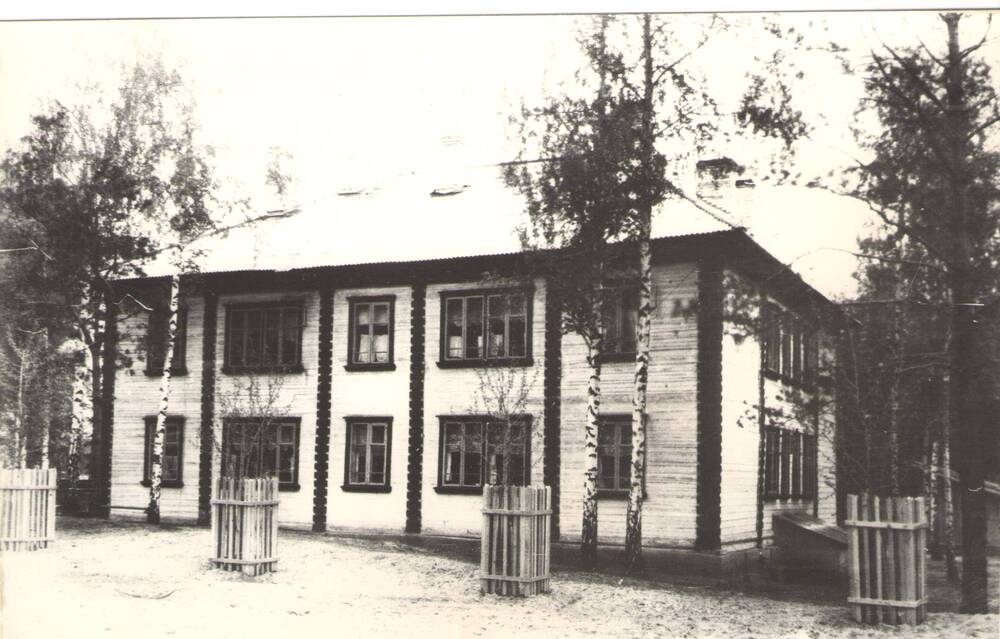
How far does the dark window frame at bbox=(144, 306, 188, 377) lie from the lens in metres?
11.9

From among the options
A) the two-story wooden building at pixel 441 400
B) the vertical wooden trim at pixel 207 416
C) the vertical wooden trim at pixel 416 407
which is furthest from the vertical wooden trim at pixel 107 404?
the vertical wooden trim at pixel 416 407

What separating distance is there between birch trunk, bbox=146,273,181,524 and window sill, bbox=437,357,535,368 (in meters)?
3.47

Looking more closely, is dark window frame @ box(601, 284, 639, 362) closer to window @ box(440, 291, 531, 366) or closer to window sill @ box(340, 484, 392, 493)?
window @ box(440, 291, 531, 366)

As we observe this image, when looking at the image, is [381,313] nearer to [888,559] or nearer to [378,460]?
[378,460]

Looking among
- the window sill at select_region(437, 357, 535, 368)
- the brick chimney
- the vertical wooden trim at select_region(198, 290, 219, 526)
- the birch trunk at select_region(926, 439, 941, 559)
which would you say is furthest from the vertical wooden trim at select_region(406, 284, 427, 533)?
the birch trunk at select_region(926, 439, 941, 559)

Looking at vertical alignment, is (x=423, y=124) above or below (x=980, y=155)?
above

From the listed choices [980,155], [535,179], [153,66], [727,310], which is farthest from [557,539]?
[153,66]

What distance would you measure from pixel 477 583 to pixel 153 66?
6727mm

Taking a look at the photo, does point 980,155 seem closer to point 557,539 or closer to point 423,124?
point 423,124

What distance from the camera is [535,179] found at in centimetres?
1125

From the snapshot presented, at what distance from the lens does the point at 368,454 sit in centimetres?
1332

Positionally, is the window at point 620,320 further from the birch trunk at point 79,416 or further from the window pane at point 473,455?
the birch trunk at point 79,416

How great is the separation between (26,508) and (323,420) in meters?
3.98

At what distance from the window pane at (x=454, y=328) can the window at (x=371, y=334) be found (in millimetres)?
951
